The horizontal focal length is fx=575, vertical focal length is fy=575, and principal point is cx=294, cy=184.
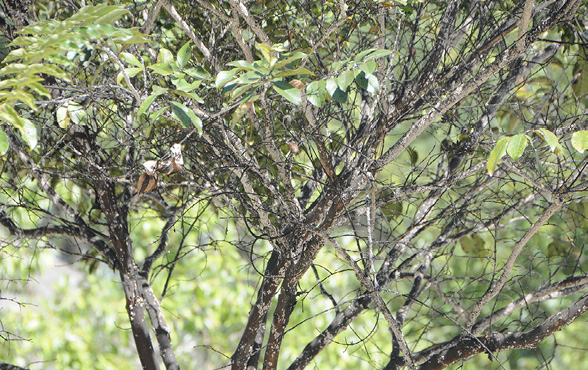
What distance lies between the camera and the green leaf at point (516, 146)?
1150mm

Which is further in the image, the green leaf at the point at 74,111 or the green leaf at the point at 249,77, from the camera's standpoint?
the green leaf at the point at 74,111

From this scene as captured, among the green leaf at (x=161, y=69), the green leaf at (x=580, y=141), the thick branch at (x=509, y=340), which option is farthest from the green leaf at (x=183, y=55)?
the thick branch at (x=509, y=340)

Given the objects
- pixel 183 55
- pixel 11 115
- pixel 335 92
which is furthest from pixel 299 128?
pixel 11 115

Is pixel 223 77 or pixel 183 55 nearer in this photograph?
pixel 223 77

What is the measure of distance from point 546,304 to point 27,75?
5836 millimetres

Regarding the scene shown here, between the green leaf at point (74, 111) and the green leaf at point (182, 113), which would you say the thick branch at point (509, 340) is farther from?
the green leaf at point (74, 111)

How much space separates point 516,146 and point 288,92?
1.56ft

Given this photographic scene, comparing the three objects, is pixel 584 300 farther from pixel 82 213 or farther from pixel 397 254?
pixel 82 213

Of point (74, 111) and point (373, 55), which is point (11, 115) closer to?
point (74, 111)

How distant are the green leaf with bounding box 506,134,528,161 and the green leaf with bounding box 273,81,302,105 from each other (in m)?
0.44

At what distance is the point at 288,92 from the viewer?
1171 millimetres

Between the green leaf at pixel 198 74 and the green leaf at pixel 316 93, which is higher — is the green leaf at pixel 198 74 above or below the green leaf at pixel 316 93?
above

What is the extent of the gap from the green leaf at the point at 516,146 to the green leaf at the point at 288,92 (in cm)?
44

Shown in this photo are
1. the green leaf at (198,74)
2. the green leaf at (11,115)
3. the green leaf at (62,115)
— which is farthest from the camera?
the green leaf at (62,115)
